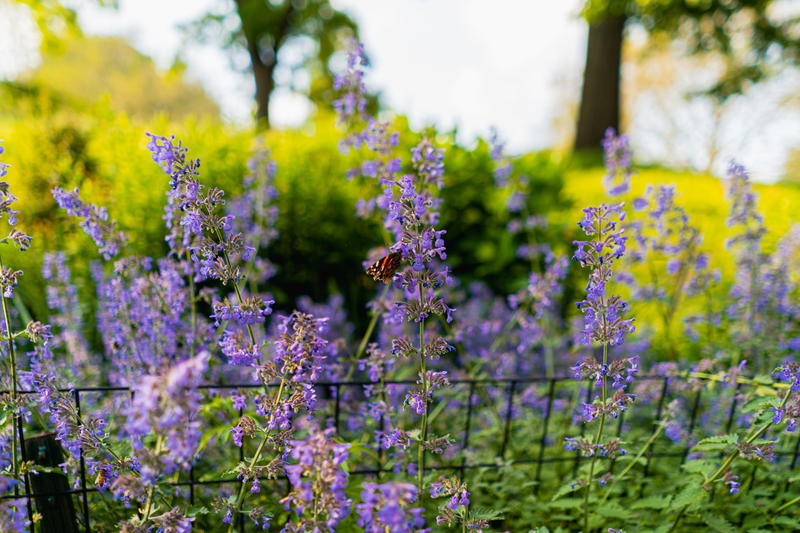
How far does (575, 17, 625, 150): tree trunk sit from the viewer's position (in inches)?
614

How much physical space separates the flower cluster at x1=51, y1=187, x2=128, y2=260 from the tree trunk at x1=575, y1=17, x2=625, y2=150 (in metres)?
15.0

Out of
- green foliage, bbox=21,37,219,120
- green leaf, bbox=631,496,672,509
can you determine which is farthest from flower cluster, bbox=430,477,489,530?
green foliage, bbox=21,37,219,120

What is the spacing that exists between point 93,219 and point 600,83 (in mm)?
15674

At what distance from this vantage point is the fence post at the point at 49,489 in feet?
7.36

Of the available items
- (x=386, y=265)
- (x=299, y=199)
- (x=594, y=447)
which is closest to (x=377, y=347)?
(x=386, y=265)

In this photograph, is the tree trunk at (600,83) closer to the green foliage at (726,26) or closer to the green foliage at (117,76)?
the green foliage at (726,26)

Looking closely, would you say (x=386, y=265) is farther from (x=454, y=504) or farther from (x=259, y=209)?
(x=259, y=209)

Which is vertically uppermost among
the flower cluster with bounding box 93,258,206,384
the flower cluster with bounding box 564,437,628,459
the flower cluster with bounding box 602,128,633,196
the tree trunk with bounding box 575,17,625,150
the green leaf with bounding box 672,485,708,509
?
the tree trunk with bounding box 575,17,625,150

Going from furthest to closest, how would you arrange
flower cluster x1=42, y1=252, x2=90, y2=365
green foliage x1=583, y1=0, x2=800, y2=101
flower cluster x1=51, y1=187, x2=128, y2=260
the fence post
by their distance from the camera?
green foliage x1=583, y1=0, x2=800, y2=101, flower cluster x1=42, y1=252, x2=90, y2=365, flower cluster x1=51, y1=187, x2=128, y2=260, the fence post

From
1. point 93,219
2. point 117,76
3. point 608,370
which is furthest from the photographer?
point 117,76

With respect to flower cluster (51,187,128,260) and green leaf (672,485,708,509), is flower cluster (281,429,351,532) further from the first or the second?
flower cluster (51,187,128,260)

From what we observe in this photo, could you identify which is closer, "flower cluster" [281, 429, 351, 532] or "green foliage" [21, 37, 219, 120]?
"flower cluster" [281, 429, 351, 532]

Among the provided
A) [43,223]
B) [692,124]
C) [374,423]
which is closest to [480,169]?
[374,423]

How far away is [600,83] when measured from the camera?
15.9 metres
